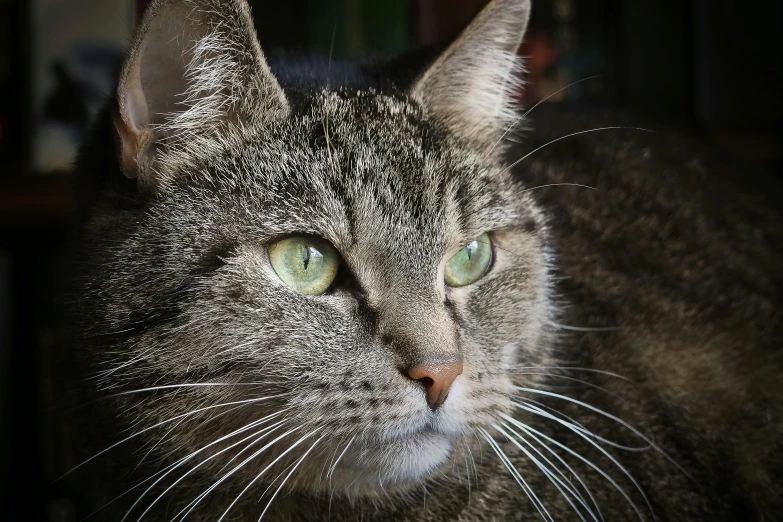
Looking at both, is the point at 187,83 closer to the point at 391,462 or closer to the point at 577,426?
the point at 391,462

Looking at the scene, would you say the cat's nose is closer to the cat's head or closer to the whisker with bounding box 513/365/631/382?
the cat's head

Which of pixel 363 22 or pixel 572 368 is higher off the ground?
pixel 363 22

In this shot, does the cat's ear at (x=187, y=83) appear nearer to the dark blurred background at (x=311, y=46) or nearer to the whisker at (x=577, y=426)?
the whisker at (x=577, y=426)

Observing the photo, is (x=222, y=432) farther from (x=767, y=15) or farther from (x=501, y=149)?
(x=767, y=15)

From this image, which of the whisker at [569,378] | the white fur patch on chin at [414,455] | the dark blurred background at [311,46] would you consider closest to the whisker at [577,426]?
the whisker at [569,378]

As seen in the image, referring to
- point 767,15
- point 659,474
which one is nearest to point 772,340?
point 659,474

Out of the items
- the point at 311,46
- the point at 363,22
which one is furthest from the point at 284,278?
the point at 363,22
